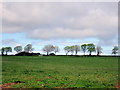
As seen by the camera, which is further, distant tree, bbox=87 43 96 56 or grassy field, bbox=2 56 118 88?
distant tree, bbox=87 43 96 56

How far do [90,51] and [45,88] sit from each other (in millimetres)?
155805

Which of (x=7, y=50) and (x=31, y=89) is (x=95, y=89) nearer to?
(x=31, y=89)

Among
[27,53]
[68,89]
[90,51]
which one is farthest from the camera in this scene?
[90,51]

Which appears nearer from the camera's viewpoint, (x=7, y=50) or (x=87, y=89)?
(x=87, y=89)

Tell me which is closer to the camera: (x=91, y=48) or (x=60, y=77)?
(x=60, y=77)

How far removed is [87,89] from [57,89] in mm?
1925

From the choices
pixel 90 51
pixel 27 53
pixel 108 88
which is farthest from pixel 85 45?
pixel 108 88

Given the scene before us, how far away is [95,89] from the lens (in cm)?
1223

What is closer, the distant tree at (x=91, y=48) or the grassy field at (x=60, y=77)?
the grassy field at (x=60, y=77)

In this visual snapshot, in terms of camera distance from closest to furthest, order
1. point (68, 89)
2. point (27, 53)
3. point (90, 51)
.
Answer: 1. point (68, 89)
2. point (27, 53)
3. point (90, 51)

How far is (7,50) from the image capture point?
133 meters

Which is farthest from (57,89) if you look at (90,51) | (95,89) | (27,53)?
(90,51)

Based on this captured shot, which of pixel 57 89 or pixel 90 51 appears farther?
pixel 90 51

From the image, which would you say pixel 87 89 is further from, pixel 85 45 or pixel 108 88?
pixel 85 45
